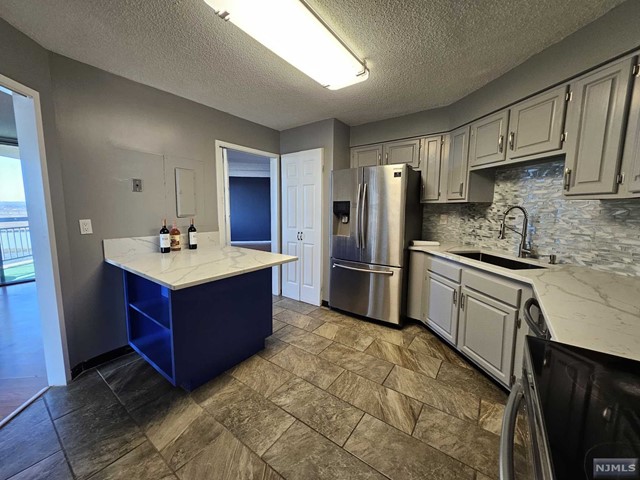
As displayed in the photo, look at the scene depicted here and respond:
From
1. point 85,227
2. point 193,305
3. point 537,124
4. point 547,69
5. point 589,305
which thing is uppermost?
point 547,69

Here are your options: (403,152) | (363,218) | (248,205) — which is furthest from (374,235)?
(248,205)

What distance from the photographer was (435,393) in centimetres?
178

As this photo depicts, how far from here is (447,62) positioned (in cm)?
190

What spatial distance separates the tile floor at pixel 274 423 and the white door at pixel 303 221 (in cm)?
133

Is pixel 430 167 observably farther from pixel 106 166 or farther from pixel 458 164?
pixel 106 166

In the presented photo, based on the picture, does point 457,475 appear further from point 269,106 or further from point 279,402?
point 269,106

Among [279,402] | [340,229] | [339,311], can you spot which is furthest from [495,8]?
[339,311]

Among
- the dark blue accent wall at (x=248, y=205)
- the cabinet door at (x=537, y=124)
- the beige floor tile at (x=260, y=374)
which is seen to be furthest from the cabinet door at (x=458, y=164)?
the dark blue accent wall at (x=248, y=205)

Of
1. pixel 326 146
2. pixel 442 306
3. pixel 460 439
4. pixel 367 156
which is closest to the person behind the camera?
pixel 460 439

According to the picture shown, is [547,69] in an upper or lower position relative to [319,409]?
upper

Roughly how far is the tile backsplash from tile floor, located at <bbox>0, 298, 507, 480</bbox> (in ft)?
3.86

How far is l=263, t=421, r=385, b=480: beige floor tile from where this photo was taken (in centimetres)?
123

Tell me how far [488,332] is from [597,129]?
4.78ft

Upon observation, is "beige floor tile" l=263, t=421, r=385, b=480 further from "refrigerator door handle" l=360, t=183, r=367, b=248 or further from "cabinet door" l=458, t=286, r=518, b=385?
"refrigerator door handle" l=360, t=183, r=367, b=248
